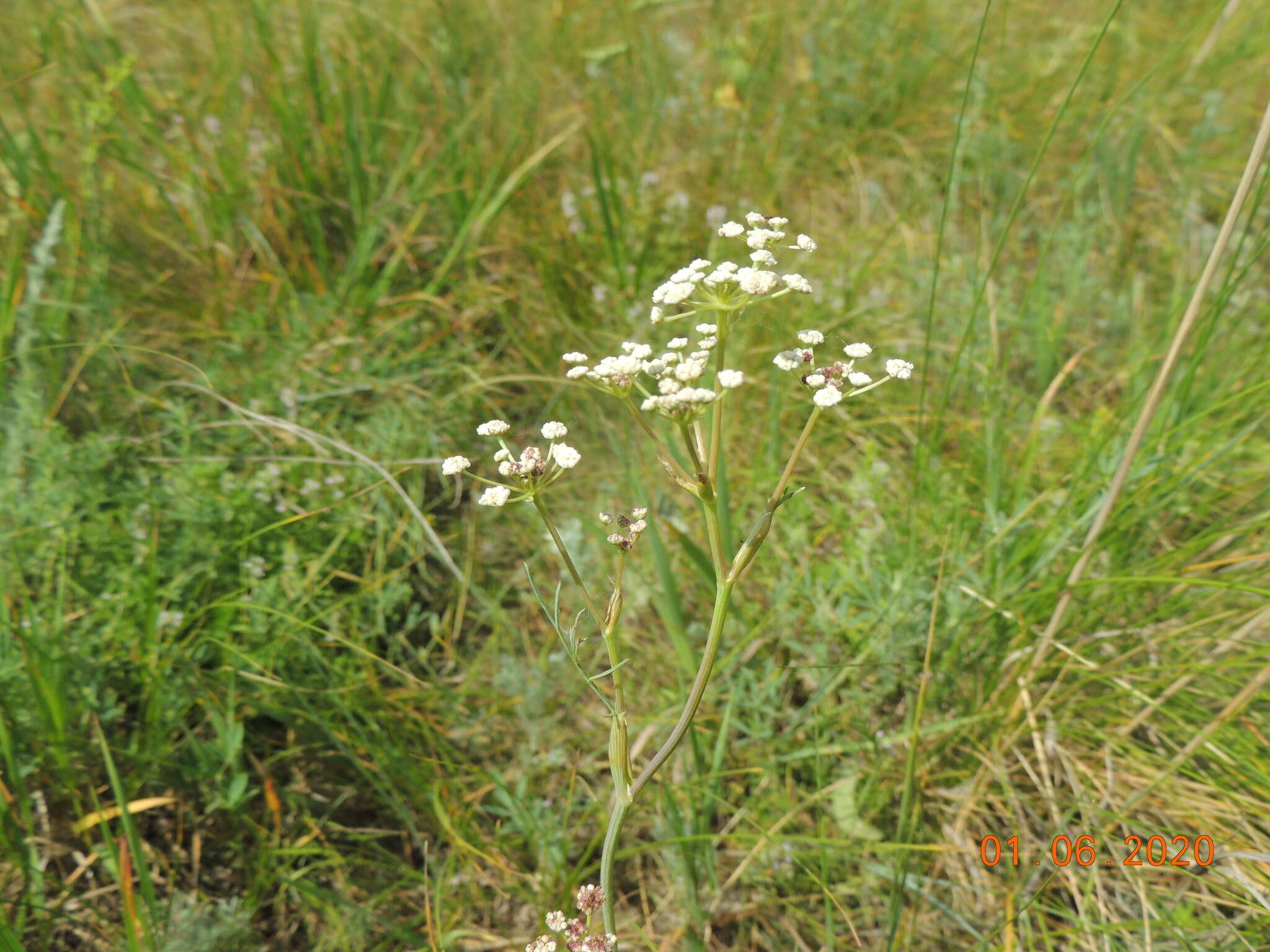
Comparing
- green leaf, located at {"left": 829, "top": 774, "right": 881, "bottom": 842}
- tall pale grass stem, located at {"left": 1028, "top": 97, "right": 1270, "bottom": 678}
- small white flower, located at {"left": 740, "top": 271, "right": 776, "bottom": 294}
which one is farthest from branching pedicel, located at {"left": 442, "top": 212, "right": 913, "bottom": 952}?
green leaf, located at {"left": 829, "top": 774, "right": 881, "bottom": 842}

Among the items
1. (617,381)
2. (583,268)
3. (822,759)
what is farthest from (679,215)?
(617,381)

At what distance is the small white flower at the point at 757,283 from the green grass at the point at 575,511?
21.6 inches

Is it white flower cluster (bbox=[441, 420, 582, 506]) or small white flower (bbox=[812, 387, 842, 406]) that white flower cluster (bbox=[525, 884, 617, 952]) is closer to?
white flower cluster (bbox=[441, 420, 582, 506])

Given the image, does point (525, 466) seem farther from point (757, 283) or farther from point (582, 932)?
point (582, 932)

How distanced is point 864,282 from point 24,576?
2636 millimetres

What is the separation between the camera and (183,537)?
2008mm

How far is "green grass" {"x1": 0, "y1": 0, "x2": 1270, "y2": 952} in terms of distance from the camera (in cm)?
167

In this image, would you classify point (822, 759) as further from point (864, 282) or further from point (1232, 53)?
point (1232, 53)

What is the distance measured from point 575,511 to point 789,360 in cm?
138

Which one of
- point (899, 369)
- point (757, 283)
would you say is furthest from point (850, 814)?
point (757, 283)
